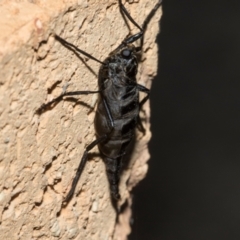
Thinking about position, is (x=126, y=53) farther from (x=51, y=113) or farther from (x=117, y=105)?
(x=51, y=113)

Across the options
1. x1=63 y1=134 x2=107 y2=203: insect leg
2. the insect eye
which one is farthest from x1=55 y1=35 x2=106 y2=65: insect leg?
x1=63 y1=134 x2=107 y2=203: insect leg

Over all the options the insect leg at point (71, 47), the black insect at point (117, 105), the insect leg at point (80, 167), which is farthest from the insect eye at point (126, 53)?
the insect leg at point (80, 167)

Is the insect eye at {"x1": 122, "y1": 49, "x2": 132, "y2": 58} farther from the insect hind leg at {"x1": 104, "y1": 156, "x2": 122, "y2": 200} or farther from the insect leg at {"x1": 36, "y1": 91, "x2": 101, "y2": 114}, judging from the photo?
the insect hind leg at {"x1": 104, "y1": 156, "x2": 122, "y2": 200}

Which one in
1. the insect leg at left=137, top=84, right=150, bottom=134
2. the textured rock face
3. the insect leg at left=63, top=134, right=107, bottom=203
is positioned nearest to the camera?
the textured rock face

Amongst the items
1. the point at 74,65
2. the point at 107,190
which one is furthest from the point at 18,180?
the point at 107,190

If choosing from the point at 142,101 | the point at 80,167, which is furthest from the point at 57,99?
the point at 142,101

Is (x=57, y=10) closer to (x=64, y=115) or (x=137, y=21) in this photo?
(x=64, y=115)

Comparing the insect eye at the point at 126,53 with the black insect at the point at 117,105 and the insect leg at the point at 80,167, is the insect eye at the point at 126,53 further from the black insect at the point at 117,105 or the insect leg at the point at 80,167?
the insect leg at the point at 80,167
